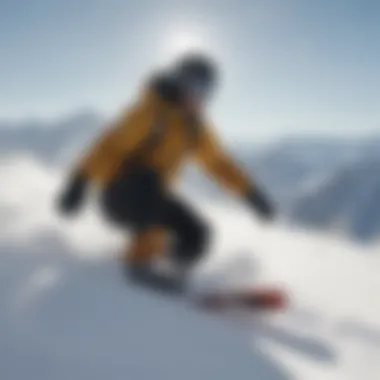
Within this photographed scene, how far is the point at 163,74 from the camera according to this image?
11.0 feet

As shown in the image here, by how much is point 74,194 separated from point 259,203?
1.20 metres

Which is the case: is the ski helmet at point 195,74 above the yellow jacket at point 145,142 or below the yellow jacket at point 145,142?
above

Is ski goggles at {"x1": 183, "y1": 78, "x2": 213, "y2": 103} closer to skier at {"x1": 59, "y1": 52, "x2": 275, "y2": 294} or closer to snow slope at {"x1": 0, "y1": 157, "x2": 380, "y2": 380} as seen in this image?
skier at {"x1": 59, "y1": 52, "x2": 275, "y2": 294}

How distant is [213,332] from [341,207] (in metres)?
136

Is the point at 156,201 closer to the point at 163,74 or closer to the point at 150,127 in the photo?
the point at 150,127

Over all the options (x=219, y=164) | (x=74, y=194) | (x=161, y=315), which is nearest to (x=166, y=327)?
(x=161, y=315)

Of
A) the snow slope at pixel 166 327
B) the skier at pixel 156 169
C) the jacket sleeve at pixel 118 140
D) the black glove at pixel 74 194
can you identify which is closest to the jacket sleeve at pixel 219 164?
the skier at pixel 156 169

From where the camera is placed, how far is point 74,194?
3.39 meters

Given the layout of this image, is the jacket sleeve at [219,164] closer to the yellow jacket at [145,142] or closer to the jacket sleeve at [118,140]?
the yellow jacket at [145,142]

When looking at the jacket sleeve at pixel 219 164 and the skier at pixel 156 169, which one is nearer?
the skier at pixel 156 169

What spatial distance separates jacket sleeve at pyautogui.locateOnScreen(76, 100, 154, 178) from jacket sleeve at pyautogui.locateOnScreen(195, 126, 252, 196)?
0.45 meters

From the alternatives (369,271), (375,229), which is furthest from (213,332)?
(375,229)

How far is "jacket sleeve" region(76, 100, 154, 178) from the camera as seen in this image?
3.33 m

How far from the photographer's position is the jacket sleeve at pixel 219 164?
3723mm
